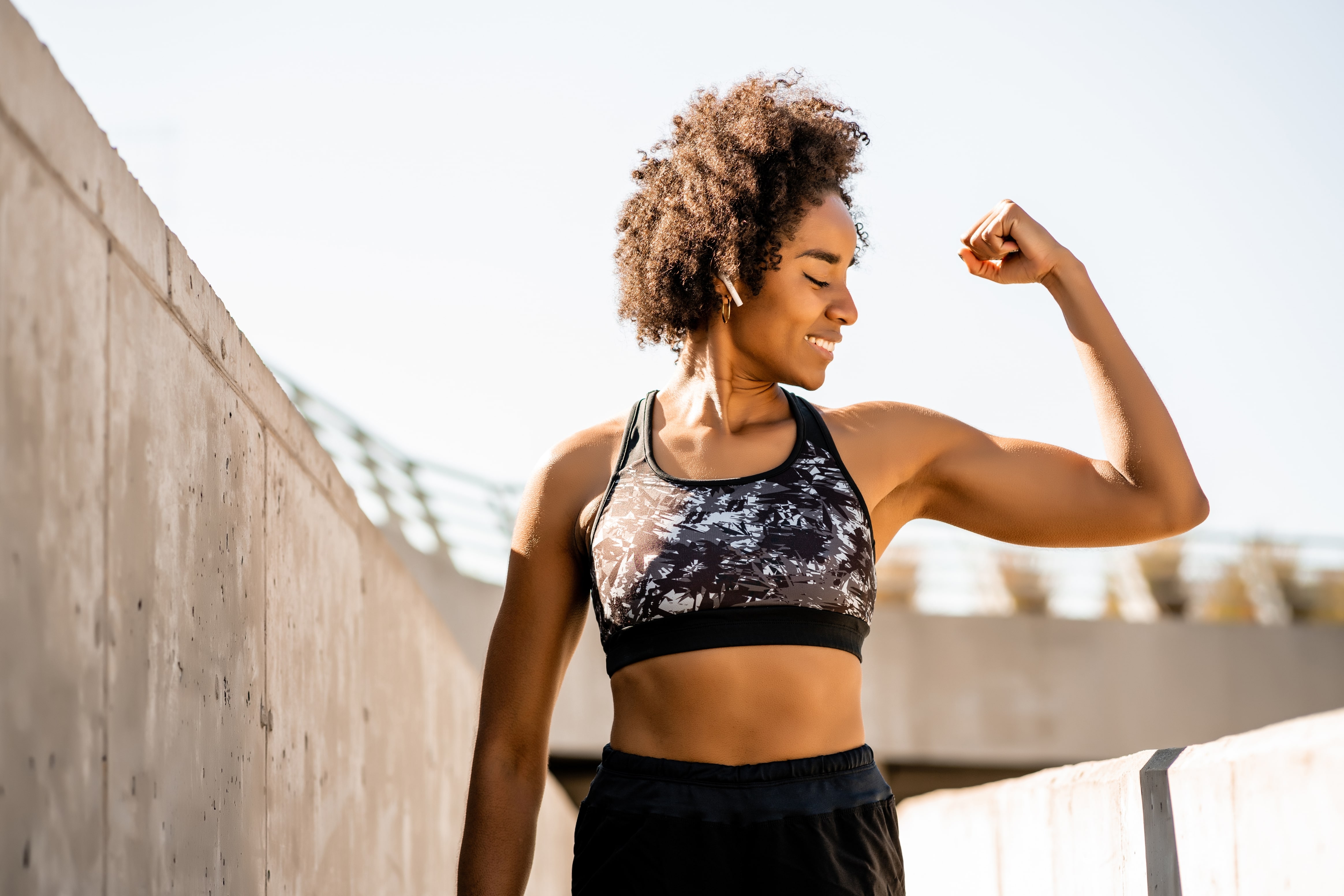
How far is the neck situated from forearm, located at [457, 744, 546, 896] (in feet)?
1.99

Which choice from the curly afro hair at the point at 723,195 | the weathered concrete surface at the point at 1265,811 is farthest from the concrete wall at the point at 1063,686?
the weathered concrete surface at the point at 1265,811

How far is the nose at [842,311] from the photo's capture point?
204cm

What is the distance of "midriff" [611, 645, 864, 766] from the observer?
1.78m

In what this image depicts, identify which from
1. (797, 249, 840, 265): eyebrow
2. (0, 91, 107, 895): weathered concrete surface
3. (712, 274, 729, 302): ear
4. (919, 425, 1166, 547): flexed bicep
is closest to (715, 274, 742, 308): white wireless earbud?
(712, 274, 729, 302): ear

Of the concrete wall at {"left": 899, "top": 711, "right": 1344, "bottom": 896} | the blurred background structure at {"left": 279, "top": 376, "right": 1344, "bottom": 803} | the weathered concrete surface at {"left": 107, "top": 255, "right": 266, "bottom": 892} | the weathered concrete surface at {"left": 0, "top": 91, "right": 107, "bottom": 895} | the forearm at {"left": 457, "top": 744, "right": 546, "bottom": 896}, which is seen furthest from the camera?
the blurred background structure at {"left": 279, "top": 376, "right": 1344, "bottom": 803}

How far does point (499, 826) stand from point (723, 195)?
1.09 m

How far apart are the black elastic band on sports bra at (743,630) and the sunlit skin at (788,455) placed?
188 mm

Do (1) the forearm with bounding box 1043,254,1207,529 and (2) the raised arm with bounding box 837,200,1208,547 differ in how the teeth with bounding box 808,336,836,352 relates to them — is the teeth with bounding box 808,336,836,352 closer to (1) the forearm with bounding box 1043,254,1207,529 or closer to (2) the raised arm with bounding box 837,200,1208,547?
(2) the raised arm with bounding box 837,200,1208,547

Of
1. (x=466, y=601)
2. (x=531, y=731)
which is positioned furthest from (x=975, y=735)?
(x=531, y=731)

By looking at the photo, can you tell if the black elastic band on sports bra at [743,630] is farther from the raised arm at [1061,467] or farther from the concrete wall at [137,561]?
the concrete wall at [137,561]

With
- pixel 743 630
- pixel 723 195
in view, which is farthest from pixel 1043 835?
pixel 723 195

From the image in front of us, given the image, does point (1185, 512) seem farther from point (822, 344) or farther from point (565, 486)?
point (565, 486)

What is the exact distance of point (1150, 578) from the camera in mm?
13398

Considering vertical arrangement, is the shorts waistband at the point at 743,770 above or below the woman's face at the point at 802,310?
below
